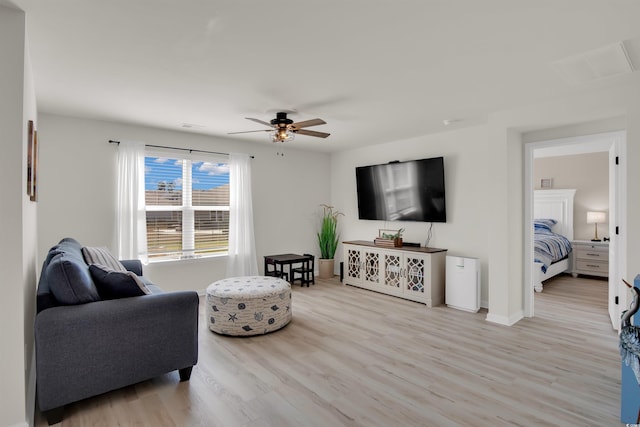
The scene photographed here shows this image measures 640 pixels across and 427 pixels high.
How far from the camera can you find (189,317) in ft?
8.31

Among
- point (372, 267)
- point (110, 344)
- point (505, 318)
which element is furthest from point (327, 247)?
point (110, 344)

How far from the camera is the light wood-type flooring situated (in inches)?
83.4

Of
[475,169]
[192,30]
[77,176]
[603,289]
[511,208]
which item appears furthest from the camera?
[603,289]

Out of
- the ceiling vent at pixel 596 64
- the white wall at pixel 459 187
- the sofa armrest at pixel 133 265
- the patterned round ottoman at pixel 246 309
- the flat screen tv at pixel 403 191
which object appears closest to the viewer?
the ceiling vent at pixel 596 64

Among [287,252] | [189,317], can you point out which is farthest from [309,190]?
[189,317]

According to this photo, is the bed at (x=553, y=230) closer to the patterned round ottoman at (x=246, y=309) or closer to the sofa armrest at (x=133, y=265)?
the patterned round ottoman at (x=246, y=309)

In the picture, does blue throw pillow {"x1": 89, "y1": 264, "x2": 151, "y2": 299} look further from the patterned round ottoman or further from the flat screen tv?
the flat screen tv

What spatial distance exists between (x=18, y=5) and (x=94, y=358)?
6.88 ft

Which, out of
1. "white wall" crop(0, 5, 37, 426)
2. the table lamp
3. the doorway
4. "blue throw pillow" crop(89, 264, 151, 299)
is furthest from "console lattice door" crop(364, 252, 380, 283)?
the table lamp

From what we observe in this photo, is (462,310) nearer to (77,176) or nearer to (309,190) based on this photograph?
(309,190)

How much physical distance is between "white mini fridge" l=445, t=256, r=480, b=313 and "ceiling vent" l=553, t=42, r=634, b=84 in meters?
2.28

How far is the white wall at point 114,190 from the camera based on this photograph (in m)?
3.98

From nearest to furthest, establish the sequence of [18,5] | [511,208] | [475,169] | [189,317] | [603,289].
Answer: [18,5] → [189,317] → [511,208] → [475,169] → [603,289]

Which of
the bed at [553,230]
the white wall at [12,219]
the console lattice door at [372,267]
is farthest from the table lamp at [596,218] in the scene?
the white wall at [12,219]
